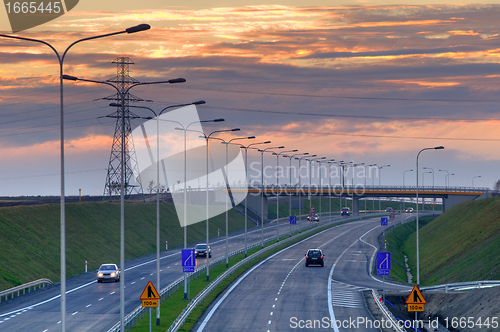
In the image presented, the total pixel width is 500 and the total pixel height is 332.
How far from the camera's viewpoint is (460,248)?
236 feet

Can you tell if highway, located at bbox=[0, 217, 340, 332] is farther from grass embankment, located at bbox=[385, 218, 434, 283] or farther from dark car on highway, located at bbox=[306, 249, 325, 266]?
grass embankment, located at bbox=[385, 218, 434, 283]

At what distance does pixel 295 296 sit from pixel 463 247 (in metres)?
33.0

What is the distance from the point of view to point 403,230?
5153 inches

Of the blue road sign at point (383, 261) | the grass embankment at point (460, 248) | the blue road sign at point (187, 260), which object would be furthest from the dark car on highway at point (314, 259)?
the blue road sign at point (187, 260)

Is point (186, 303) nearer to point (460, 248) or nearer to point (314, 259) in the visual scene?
point (314, 259)

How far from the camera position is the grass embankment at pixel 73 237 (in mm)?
58031

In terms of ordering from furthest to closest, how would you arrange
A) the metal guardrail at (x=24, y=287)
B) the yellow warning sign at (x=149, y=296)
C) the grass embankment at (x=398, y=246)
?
1. the grass embankment at (x=398, y=246)
2. the metal guardrail at (x=24, y=287)
3. the yellow warning sign at (x=149, y=296)

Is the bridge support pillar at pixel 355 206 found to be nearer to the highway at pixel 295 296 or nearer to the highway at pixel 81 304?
the highway at pixel 295 296

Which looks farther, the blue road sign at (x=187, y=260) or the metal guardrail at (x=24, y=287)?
the metal guardrail at (x=24, y=287)

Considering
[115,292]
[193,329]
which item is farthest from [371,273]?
[193,329]

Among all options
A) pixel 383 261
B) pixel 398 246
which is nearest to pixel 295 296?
pixel 383 261

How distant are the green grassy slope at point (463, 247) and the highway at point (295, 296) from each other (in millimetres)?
7463

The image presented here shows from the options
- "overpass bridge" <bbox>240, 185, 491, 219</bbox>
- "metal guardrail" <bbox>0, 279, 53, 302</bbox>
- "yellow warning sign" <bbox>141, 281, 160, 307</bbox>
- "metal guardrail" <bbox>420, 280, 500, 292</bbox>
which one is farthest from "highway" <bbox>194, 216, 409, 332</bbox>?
"overpass bridge" <bbox>240, 185, 491, 219</bbox>

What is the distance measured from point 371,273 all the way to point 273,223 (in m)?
84.8
